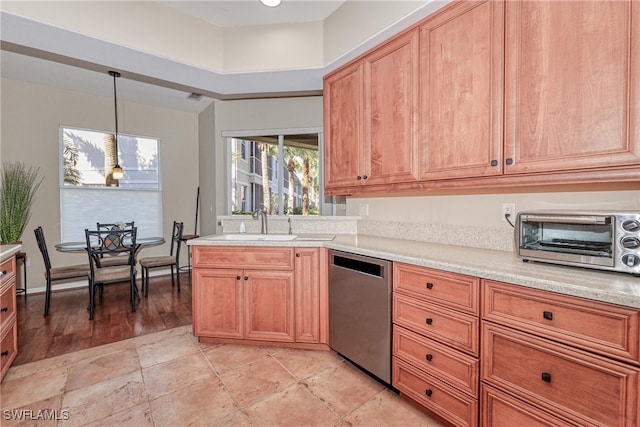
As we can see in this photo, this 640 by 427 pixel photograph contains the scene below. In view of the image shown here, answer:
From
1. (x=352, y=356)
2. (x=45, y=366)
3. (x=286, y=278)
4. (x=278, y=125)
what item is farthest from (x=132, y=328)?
(x=278, y=125)

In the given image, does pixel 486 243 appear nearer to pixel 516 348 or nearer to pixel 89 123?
pixel 516 348

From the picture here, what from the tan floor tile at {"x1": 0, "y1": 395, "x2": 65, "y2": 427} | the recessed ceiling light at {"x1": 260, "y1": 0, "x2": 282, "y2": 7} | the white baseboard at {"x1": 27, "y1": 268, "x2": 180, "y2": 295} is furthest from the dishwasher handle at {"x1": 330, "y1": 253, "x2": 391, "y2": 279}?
the white baseboard at {"x1": 27, "y1": 268, "x2": 180, "y2": 295}

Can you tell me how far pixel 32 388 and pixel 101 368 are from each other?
36 centimetres

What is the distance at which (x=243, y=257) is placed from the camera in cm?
238

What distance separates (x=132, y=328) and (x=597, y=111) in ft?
12.4

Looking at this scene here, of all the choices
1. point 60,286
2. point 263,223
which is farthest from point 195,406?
point 60,286

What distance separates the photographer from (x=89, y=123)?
4418mm

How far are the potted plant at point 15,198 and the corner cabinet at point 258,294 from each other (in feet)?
9.93

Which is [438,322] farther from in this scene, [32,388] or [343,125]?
[32,388]

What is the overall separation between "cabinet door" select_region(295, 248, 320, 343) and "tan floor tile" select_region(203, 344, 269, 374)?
42 cm

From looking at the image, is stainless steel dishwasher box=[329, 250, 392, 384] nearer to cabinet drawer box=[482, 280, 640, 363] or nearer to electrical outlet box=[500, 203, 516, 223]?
cabinet drawer box=[482, 280, 640, 363]

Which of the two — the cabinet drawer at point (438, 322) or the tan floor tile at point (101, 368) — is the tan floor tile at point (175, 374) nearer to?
the tan floor tile at point (101, 368)

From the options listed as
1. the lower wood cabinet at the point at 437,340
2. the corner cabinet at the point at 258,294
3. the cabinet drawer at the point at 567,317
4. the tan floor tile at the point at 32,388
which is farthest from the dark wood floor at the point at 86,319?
the cabinet drawer at the point at 567,317

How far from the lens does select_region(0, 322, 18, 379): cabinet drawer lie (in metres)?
1.94
